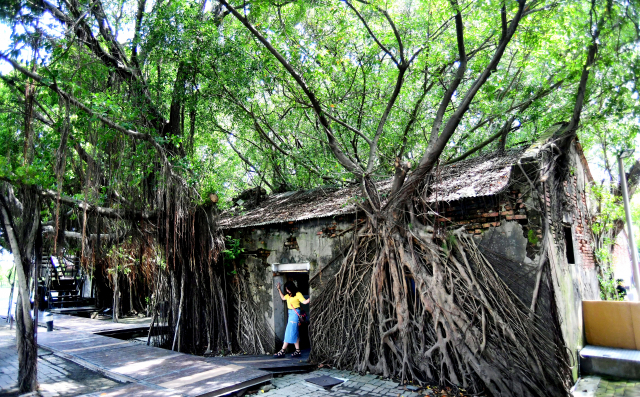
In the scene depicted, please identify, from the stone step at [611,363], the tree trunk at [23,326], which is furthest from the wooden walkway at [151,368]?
the stone step at [611,363]

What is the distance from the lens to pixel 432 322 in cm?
662

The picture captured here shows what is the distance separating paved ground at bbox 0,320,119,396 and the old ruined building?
3.44 metres

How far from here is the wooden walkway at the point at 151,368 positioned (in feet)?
19.9

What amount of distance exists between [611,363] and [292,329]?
5549 mm

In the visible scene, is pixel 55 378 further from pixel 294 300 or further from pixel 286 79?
pixel 286 79

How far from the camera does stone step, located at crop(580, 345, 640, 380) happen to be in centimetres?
670

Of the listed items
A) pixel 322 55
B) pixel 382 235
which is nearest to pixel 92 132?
pixel 322 55

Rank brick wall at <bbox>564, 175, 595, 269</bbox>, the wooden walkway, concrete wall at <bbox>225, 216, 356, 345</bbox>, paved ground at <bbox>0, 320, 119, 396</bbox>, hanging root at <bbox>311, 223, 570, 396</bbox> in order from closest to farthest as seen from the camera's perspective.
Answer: hanging root at <bbox>311, 223, 570, 396</bbox> → the wooden walkway → paved ground at <bbox>0, 320, 119, 396</bbox> → brick wall at <bbox>564, 175, 595, 269</bbox> → concrete wall at <bbox>225, 216, 356, 345</bbox>

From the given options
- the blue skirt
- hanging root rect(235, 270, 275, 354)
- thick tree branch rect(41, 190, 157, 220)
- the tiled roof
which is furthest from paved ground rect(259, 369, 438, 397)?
thick tree branch rect(41, 190, 157, 220)

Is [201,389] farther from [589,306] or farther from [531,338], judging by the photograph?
[589,306]

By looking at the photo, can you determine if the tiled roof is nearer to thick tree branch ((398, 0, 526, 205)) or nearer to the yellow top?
thick tree branch ((398, 0, 526, 205))

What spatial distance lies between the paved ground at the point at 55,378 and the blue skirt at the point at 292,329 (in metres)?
3.25

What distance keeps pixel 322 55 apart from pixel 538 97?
483cm

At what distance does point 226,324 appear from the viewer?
31.0 ft
